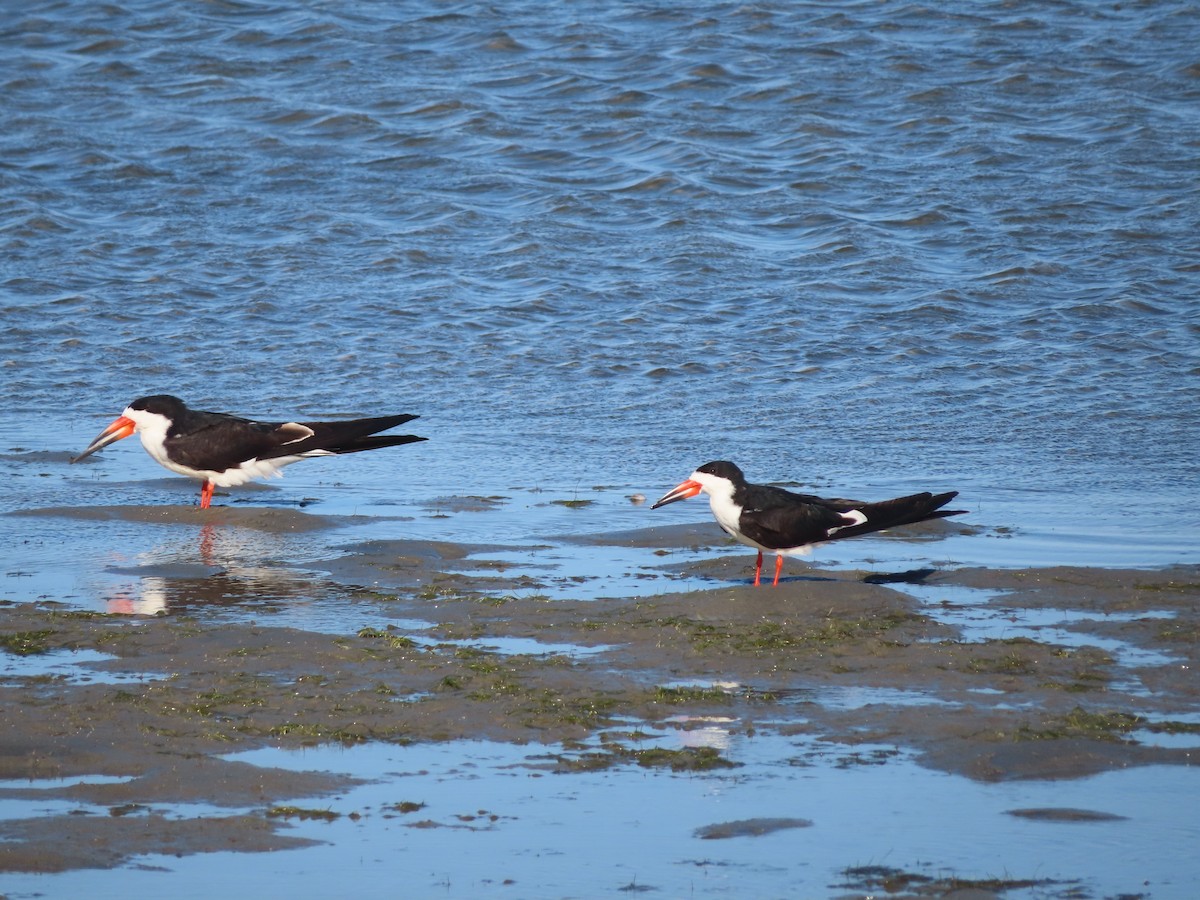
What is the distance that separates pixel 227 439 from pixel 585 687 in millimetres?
4282

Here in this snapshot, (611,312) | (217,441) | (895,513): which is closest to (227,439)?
(217,441)

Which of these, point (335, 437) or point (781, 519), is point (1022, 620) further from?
point (335, 437)

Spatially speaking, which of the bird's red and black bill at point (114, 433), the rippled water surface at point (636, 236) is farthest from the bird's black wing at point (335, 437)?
the bird's red and black bill at point (114, 433)

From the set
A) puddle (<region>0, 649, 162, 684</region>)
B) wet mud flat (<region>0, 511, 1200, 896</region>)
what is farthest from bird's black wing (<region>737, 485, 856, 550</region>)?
puddle (<region>0, 649, 162, 684</region>)

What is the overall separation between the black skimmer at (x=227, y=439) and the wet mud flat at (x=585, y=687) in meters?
1.90

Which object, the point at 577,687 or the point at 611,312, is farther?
the point at 611,312

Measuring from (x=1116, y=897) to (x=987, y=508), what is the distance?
17.0 feet

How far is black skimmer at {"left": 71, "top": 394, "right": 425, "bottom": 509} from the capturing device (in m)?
9.72

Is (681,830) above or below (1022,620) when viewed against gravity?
above

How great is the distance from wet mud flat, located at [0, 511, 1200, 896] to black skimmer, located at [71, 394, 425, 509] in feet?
6.24

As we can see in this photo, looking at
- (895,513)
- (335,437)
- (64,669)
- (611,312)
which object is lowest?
(611,312)

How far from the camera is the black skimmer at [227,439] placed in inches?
383

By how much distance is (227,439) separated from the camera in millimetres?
9750

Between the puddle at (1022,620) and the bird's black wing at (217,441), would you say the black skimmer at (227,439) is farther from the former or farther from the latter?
the puddle at (1022,620)
